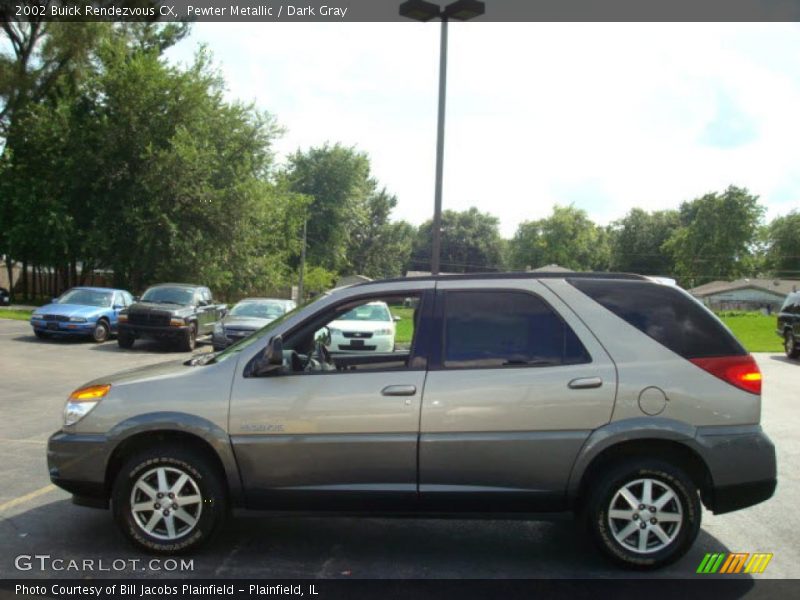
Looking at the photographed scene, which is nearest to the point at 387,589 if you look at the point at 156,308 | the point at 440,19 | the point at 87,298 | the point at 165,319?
the point at 440,19

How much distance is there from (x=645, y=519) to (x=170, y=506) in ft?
9.68

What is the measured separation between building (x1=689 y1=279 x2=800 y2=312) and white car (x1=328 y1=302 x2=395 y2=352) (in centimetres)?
8391

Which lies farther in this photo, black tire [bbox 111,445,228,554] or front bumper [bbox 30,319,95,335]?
front bumper [bbox 30,319,95,335]

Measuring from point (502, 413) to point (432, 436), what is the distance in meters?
0.45

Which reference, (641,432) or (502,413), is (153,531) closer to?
(502,413)

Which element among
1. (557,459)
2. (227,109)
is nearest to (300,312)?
(557,459)

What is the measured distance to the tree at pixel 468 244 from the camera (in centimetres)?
10844

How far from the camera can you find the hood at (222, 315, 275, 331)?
16422 millimetres

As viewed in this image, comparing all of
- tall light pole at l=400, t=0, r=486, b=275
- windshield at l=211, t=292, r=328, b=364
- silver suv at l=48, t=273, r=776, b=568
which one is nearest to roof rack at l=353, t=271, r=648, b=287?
silver suv at l=48, t=273, r=776, b=568

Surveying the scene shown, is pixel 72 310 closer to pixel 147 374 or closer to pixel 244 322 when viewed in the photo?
pixel 244 322

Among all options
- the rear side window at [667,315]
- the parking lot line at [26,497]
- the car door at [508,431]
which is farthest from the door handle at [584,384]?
the parking lot line at [26,497]

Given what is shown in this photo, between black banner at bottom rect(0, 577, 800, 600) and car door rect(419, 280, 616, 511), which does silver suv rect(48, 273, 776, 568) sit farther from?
black banner at bottom rect(0, 577, 800, 600)

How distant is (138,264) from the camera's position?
1326 inches

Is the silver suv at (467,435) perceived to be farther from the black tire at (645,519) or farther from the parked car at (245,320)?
the parked car at (245,320)
